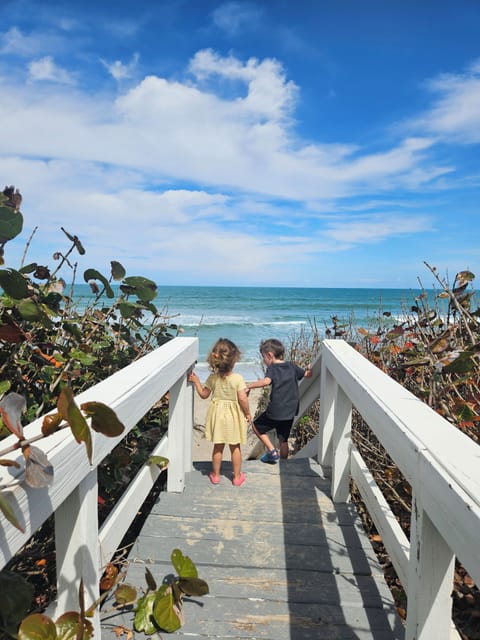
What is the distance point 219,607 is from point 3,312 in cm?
146

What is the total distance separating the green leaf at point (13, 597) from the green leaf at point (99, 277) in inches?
52.0

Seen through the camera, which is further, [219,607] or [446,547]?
[219,607]

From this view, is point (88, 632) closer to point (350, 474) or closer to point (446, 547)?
point (446, 547)

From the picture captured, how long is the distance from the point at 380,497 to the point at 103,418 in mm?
1737

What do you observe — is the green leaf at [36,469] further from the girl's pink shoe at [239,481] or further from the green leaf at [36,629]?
the girl's pink shoe at [239,481]

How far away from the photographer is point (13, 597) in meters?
0.97

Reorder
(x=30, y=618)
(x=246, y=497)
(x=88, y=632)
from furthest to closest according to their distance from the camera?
(x=246, y=497)
(x=88, y=632)
(x=30, y=618)

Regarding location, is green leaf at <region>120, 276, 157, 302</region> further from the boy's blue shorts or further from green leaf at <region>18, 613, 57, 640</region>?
the boy's blue shorts

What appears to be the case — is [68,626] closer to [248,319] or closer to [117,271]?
[117,271]

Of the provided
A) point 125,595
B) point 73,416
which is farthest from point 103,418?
point 125,595

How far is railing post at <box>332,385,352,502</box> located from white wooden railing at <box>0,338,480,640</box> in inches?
17.8

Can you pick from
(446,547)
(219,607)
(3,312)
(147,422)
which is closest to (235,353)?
(147,422)

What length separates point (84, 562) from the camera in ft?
4.70

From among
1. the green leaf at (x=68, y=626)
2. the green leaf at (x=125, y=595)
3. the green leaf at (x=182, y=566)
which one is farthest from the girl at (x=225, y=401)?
the green leaf at (x=68, y=626)
